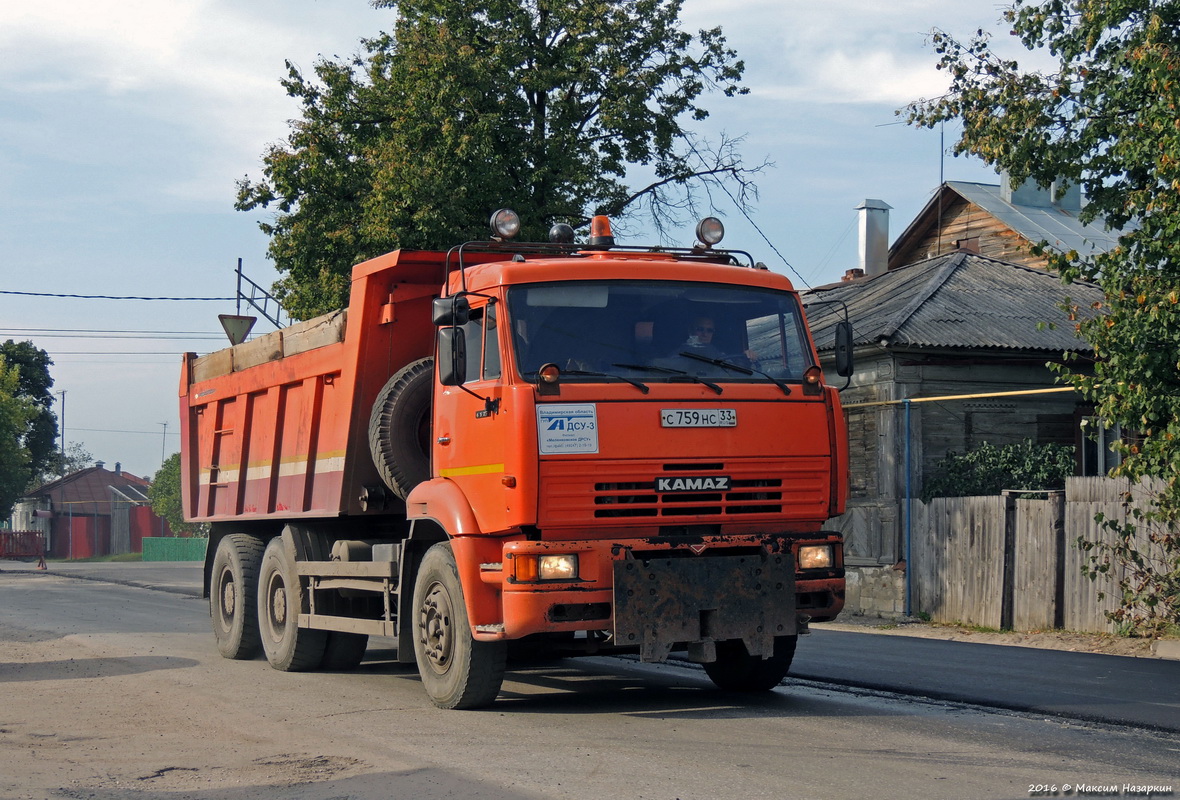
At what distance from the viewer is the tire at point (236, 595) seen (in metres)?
12.6

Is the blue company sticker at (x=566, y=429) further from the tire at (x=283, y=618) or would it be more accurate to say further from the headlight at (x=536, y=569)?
the tire at (x=283, y=618)

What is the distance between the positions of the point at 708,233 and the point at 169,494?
88.6 m

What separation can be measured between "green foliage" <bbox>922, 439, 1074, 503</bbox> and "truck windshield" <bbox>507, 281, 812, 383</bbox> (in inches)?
423

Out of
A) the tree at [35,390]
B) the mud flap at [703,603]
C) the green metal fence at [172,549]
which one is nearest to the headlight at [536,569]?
the mud flap at [703,603]

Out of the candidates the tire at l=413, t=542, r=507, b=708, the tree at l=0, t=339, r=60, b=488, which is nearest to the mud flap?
the tire at l=413, t=542, r=507, b=708

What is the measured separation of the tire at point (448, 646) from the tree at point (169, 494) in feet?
260

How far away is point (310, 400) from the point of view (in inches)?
448

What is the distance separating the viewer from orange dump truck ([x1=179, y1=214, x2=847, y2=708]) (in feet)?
26.5

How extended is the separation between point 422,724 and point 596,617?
4.08 feet

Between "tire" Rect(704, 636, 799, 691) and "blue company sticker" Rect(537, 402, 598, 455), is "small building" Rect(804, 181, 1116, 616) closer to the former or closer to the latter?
"tire" Rect(704, 636, 799, 691)

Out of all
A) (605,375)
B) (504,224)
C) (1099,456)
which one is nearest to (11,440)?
(1099,456)

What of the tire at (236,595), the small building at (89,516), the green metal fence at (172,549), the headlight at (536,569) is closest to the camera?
the headlight at (536,569)

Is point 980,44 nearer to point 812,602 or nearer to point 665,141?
point 812,602

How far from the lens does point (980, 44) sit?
1457cm
